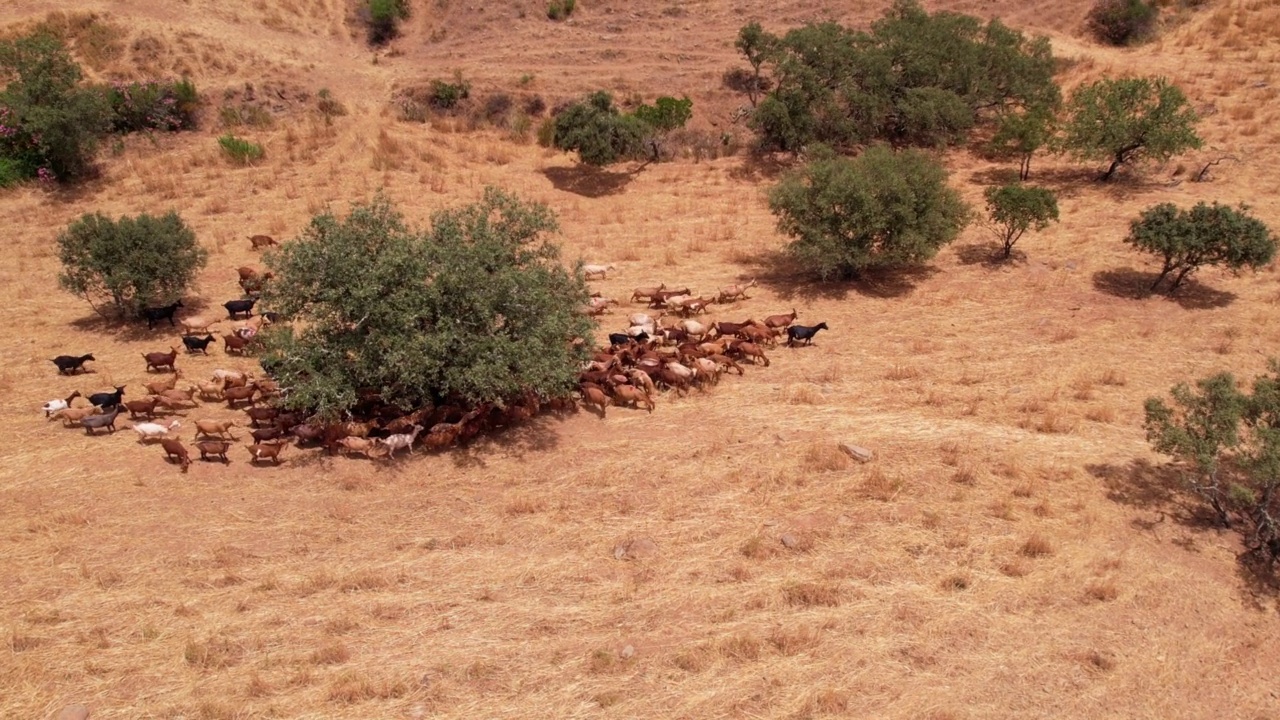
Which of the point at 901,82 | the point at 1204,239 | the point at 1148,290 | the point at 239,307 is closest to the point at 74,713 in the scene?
the point at 239,307

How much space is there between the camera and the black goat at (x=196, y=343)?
16156mm

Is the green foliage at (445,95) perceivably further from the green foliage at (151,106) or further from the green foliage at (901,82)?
the green foliage at (901,82)

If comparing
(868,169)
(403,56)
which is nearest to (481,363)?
(868,169)

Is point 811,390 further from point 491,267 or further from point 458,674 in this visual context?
point 458,674

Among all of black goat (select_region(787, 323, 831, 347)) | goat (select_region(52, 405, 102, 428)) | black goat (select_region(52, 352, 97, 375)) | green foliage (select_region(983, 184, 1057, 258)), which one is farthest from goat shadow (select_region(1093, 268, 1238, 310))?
black goat (select_region(52, 352, 97, 375))

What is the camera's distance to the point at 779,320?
57.1 feet

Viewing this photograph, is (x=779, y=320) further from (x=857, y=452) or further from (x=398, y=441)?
(x=398, y=441)

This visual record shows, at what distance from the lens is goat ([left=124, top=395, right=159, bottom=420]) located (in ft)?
44.2

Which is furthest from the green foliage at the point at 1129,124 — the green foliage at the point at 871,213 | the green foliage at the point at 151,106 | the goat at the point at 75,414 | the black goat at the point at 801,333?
the green foliage at the point at 151,106

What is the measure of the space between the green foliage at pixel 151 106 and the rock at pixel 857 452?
28.9 metres

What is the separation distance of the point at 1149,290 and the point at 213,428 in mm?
19788

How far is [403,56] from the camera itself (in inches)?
1580

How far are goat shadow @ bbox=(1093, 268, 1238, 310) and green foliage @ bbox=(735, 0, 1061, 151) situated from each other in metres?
10.8

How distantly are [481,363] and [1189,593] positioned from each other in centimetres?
1023
